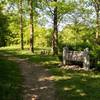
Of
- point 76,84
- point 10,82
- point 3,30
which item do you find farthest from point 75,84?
point 3,30

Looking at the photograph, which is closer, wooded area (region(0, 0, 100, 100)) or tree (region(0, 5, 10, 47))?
wooded area (region(0, 0, 100, 100))

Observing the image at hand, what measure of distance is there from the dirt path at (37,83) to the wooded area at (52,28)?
1510 mm

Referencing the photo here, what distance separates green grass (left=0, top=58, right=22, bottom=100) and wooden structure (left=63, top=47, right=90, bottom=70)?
154 inches

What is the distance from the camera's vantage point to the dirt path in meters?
13.4

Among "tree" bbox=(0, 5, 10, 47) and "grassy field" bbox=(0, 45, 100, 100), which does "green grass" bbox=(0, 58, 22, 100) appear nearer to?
"grassy field" bbox=(0, 45, 100, 100)

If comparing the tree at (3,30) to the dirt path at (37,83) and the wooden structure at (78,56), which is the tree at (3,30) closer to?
the wooden structure at (78,56)

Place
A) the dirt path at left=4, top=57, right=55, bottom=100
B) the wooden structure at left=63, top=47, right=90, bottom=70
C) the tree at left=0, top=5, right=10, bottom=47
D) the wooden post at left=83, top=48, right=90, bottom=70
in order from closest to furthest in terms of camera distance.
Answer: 1. the dirt path at left=4, top=57, right=55, bottom=100
2. the wooden post at left=83, top=48, right=90, bottom=70
3. the wooden structure at left=63, top=47, right=90, bottom=70
4. the tree at left=0, top=5, right=10, bottom=47

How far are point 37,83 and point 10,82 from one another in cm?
144

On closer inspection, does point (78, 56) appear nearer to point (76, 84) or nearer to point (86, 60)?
point (86, 60)

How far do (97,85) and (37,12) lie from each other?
737 inches

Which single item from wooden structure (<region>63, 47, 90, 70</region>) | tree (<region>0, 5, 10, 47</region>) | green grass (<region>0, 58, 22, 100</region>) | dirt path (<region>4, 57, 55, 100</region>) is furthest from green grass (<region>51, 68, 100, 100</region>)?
tree (<region>0, 5, 10, 47</region>)

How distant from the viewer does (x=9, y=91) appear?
13.9 m

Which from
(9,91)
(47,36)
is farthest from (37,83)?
(47,36)

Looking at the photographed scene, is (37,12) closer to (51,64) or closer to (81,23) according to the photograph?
(51,64)
